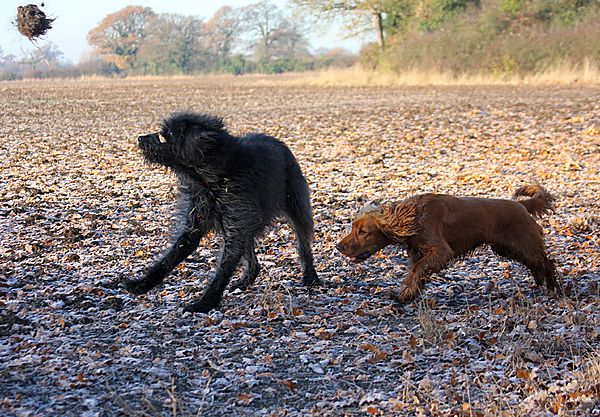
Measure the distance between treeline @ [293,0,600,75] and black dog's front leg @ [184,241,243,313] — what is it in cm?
2994

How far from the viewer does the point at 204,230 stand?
639cm

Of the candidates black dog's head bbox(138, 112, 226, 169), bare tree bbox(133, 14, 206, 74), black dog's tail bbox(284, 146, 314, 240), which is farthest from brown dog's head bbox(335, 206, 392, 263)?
bare tree bbox(133, 14, 206, 74)

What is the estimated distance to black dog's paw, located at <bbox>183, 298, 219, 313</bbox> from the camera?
6.01 m

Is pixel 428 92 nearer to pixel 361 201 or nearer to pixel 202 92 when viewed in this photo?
pixel 202 92

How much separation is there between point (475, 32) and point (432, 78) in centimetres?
451

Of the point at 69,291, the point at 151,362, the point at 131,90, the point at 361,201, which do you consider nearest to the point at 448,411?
the point at 151,362

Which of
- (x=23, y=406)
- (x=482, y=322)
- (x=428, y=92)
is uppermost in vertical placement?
(x=23, y=406)

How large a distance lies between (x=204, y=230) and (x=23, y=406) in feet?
7.99

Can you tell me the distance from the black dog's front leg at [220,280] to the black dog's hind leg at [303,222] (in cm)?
86

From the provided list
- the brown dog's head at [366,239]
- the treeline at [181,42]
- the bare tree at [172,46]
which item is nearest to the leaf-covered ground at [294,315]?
the brown dog's head at [366,239]

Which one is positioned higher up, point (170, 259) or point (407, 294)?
point (170, 259)

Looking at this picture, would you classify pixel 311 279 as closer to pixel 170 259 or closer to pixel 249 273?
pixel 249 273

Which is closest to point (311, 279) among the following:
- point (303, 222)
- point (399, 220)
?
point (303, 222)

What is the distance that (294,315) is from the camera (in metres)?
5.98
